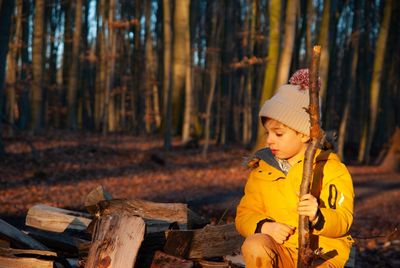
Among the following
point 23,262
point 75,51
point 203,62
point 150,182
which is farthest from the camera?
point 203,62

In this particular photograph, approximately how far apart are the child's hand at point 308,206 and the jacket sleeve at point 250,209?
0.47 metres

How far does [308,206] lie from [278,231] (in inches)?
14.1

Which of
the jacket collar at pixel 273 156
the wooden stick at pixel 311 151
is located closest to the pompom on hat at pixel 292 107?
the jacket collar at pixel 273 156

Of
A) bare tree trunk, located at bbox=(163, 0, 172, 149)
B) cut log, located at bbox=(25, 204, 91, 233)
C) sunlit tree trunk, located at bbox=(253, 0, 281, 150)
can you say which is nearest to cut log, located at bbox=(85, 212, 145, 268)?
cut log, located at bbox=(25, 204, 91, 233)

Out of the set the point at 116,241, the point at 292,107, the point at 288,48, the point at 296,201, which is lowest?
the point at 116,241

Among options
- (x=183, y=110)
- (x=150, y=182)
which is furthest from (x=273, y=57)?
(x=183, y=110)

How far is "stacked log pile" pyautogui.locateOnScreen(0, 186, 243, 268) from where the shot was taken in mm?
3586

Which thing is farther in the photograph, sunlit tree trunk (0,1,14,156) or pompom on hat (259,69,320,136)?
sunlit tree trunk (0,1,14,156)

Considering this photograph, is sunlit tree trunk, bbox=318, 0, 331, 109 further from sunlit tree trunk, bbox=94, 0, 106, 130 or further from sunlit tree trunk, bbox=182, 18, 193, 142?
sunlit tree trunk, bbox=94, 0, 106, 130

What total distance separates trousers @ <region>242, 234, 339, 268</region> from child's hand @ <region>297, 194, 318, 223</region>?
38 cm

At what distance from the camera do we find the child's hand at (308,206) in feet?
9.83

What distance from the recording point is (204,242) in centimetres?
434

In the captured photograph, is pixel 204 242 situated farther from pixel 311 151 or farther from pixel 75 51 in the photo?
pixel 75 51

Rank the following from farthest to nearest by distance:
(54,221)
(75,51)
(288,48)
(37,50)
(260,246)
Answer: (75,51)
(37,50)
(288,48)
(54,221)
(260,246)
